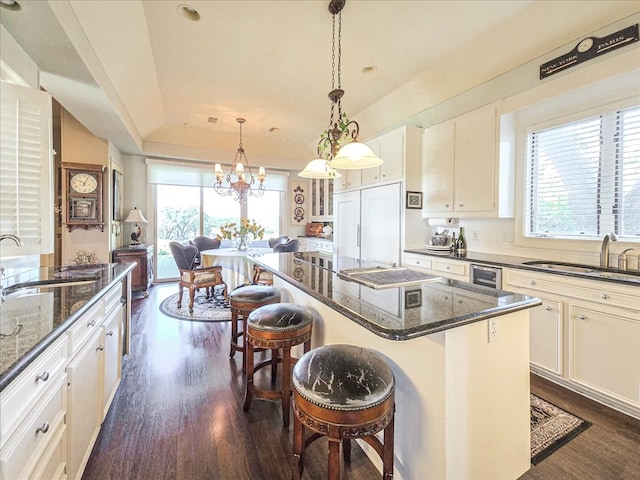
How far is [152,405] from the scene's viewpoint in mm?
2020

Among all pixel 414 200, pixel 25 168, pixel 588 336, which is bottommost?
pixel 588 336

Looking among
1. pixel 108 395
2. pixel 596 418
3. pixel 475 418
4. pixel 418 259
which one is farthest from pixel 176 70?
pixel 596 418

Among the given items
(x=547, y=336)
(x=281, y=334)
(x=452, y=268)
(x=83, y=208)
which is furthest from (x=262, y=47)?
(x=547, y=336)

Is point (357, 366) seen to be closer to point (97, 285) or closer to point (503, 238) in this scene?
point (97, 285)

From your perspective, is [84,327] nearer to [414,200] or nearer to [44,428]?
[44,428]

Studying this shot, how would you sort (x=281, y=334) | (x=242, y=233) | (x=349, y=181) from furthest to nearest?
(x=349, y=181) → (x=242, y=233) → (x=281, y=334)

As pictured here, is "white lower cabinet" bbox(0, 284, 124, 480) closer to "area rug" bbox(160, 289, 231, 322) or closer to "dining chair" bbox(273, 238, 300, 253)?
"area rug" bbox(160, 289, 231, 322)

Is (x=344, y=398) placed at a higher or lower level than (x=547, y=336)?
higher

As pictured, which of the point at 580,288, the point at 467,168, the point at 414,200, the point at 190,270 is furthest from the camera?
the point at 190,270

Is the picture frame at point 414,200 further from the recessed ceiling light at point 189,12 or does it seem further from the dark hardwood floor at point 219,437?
the recessed ceiling light at point 189,12

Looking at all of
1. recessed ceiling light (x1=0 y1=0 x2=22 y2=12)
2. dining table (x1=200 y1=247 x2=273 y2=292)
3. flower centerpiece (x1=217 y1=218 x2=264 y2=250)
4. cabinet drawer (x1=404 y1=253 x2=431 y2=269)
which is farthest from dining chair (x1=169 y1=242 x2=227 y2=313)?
recessed ceiling light (x1=0 y1=0 x2=22 y2=12)

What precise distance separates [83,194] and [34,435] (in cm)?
427

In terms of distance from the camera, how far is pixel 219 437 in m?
1.73

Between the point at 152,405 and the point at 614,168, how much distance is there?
13.4 feet
